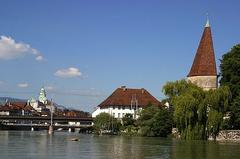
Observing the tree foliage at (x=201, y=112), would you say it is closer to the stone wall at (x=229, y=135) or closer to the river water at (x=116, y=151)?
the stone wall at (x=229, y=135)

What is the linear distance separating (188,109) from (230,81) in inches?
310

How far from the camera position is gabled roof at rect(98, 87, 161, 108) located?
128 m

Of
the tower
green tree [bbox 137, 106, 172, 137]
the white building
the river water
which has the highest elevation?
the tower

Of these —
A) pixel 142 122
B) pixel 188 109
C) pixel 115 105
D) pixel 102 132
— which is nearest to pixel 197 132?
pixel 188 109

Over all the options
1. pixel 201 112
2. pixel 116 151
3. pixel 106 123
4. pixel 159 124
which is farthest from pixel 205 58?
pixel 116 151

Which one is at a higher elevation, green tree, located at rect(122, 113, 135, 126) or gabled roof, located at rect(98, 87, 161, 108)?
gabled roof, located at rect(98, 87, 161, 108)

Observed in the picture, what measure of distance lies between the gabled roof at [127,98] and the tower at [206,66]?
41192 mm

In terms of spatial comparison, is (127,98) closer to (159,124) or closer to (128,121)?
(128,121)

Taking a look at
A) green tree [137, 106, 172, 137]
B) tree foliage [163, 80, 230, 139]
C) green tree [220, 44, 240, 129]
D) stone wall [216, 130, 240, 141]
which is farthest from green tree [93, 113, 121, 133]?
stone wall [216, 130, 240, 141]

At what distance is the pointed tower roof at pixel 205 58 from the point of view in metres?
86.7

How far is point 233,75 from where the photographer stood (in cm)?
6800

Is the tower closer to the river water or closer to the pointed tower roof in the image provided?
the pointed tower roof

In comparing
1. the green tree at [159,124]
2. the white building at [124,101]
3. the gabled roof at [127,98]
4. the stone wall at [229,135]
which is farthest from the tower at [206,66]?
the gabled roof at [127,98]

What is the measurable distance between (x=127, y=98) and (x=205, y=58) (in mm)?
45204
